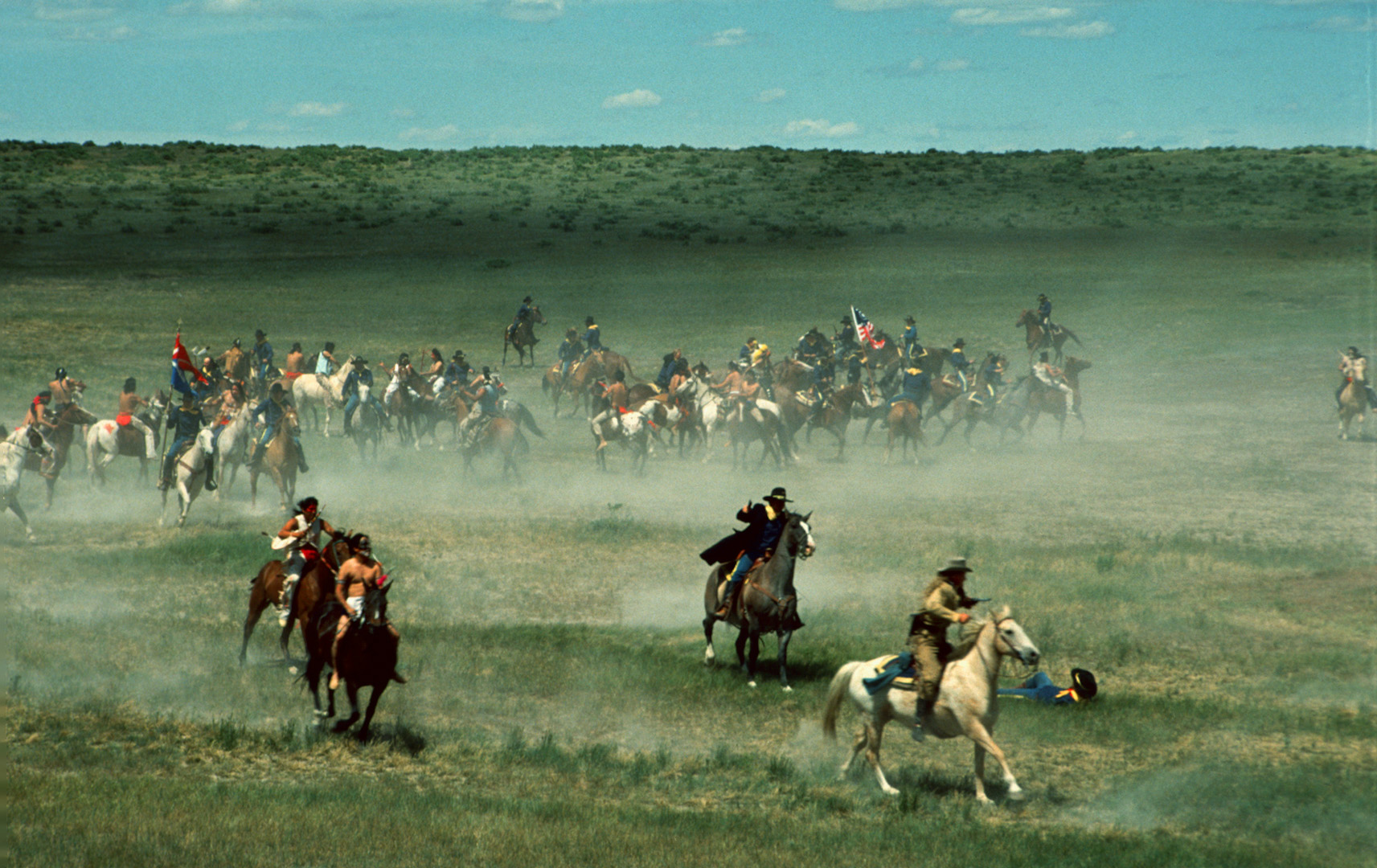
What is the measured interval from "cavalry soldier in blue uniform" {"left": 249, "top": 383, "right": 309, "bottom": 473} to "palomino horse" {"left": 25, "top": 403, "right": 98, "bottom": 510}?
3621mm

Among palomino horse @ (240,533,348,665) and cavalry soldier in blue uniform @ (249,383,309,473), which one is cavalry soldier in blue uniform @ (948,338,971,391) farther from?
palomino horse @ (240,533,348,665)

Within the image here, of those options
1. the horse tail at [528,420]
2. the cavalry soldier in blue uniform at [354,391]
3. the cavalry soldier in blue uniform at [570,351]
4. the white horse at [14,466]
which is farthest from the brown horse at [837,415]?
the white horse at [14,466]

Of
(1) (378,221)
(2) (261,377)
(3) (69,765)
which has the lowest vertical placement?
(3) (69,765)

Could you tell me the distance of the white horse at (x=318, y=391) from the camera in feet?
111

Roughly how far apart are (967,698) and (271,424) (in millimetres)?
16402

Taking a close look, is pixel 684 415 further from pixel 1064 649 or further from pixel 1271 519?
pixel 1064 649

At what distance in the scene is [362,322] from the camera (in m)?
51.1

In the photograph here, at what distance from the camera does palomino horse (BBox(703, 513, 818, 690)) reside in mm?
14250

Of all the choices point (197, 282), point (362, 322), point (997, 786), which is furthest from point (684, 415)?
point (197, 282)

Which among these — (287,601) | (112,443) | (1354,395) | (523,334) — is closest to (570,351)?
(523,334)

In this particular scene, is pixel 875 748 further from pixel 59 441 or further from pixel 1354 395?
pixel 1354 395

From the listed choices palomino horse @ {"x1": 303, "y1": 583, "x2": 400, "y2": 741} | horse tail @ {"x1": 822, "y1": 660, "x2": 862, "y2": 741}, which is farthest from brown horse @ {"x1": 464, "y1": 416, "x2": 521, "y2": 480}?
horse tail @ {"x1": 822, "y1": 660, "x2": 862, "y2": 741}

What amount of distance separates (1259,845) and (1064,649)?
576 centimetres

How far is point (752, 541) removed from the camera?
49.4 feet
